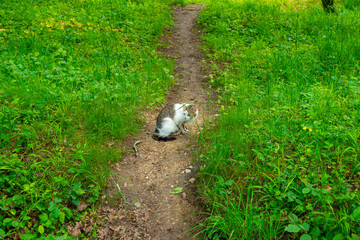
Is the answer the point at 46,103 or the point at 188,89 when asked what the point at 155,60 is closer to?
the point at 188,89

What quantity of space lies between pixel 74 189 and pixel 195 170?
5.62 ft

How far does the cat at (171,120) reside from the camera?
4.59 metres

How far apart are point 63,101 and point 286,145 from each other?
12.4 feet

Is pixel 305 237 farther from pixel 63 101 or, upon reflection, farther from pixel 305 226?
pixel 63 101

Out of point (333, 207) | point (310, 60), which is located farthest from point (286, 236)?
point (310, 60)

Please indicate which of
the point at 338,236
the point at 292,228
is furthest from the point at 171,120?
the point at 338,236

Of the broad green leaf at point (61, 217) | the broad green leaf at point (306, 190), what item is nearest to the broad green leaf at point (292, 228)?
the broad green leaf at point (306, 190)

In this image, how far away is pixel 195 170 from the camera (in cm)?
379

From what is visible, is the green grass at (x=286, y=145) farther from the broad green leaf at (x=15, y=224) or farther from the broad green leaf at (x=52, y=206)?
the broad green leaf at (x=15, y=224)

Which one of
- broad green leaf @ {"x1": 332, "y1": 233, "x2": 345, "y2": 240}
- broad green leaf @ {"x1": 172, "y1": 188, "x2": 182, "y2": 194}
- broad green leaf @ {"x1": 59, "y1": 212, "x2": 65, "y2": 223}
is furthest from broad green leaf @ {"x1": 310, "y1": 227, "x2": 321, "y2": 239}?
broad green leaf @ {"x1": 59, "y1": 212, "x2": 65, "y2": 223}

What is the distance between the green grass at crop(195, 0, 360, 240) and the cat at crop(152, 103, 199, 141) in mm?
559

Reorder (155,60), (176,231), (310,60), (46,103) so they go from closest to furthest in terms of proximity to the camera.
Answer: (176,231)
(46,103)
(310,60)
(155,60)

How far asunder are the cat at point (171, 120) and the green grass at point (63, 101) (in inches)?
19.0

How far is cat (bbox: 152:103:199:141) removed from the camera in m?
4.59
